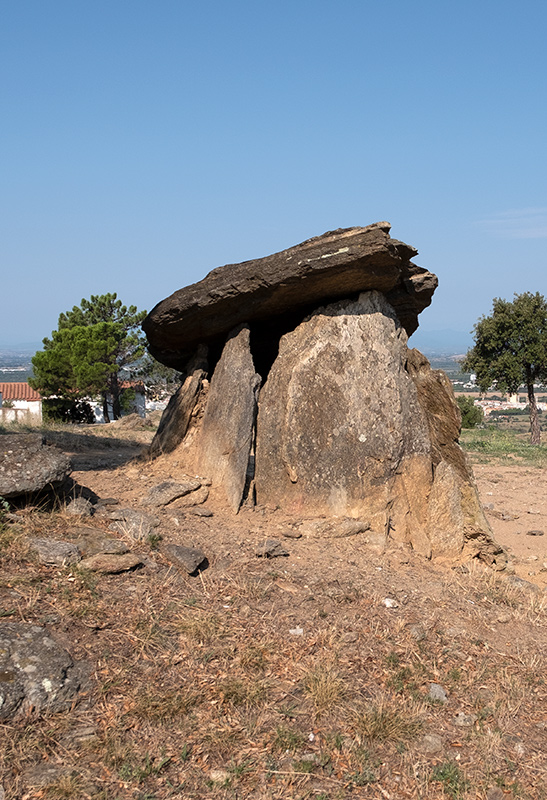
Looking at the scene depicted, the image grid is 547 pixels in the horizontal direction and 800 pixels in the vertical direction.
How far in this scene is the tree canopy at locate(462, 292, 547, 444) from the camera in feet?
94.2

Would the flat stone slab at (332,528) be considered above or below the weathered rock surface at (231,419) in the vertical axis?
below

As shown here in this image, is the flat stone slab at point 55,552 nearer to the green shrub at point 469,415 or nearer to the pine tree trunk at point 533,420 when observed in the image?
the pine tree trunk at point 533,420

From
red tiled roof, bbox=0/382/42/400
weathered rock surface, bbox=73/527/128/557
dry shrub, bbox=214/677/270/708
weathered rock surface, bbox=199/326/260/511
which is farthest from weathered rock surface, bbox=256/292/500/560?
red tiled roof, bbox=0/382/42/400

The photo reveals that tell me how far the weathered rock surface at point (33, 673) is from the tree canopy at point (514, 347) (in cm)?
2600

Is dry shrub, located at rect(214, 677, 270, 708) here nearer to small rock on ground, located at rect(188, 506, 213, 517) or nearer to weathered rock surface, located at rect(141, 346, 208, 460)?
small rock on ground, located at rect(188, 506, 213, 517)

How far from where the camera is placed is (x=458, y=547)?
9070mm

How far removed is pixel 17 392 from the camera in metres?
62.0

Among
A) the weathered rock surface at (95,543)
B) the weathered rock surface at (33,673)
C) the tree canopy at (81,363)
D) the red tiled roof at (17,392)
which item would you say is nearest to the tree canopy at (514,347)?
the tree canopy at (81,363)

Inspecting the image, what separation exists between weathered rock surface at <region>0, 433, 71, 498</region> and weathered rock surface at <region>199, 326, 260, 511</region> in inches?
96.0

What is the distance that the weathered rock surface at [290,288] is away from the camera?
8.64 metres

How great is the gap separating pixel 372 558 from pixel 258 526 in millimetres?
1491

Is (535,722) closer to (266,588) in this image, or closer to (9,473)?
(266,588)

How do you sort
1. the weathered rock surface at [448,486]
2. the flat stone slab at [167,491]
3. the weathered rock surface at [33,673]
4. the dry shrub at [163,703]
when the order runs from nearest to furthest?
the weathered rock surface at [33,673] → the dry shrub at [163,703] → the flat stone slab at [167,491] → the weathered rock surface at [448,486]

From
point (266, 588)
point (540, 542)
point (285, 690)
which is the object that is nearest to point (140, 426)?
point (540, 542)
